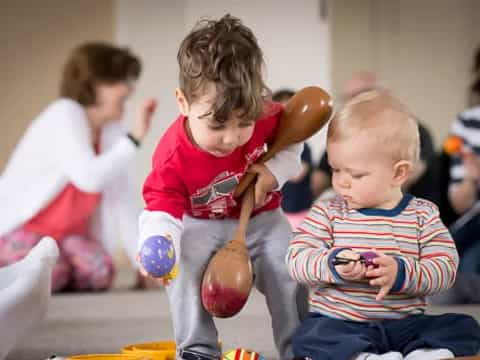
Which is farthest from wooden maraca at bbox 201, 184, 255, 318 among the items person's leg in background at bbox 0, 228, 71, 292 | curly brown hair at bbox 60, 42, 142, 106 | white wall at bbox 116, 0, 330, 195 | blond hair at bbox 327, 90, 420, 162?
white wall at bbox 116, 0, 330, 195

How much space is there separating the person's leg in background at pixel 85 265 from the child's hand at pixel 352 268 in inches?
54.7

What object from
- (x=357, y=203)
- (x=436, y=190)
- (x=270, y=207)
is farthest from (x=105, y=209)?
(x=357, y=203)

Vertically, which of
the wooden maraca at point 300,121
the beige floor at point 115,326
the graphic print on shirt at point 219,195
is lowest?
the beige floor at point 115,326

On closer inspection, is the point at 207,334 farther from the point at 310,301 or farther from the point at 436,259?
the point at 436,259

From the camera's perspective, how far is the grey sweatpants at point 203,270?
119cm

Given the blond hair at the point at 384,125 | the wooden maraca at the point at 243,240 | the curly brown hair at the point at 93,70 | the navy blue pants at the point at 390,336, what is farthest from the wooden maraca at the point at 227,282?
the curly brown hair at the point at 93,70

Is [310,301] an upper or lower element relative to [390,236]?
lower

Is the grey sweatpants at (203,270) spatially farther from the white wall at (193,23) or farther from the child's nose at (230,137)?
the white wall at (193,23)

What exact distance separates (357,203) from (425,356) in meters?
0.22

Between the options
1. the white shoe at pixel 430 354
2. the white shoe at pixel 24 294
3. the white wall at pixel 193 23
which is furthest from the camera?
the white wall at pixel 193 23

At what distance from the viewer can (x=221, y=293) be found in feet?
3.62

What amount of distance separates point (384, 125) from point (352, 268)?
0.65ft

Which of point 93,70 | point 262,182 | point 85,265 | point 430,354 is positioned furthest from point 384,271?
point 93,70

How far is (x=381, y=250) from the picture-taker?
1.09 m
